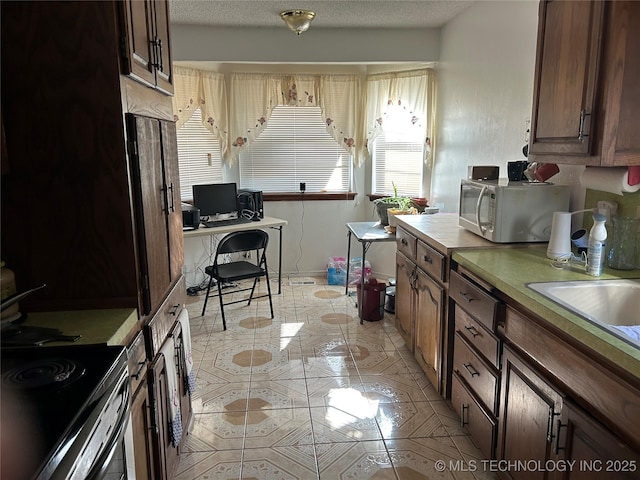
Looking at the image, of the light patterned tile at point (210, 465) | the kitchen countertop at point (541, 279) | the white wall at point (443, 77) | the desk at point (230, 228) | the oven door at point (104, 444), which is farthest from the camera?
the desk at point (230, 228)

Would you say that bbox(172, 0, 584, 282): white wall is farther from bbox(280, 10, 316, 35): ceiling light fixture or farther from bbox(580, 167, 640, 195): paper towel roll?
bbox(280, 10, 316, 35): ceiling light fixture

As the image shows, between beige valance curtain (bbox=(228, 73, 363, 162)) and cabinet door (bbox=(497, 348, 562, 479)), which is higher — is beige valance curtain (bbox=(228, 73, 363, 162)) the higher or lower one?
the higher one

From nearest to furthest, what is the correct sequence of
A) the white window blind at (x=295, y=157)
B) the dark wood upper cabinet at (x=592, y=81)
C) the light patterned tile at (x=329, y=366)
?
the dark wood upper cabinet at (x=592, y=81) → the light patterned tile at (x=329, y=366) → the white window blind at (x=295, y=157)

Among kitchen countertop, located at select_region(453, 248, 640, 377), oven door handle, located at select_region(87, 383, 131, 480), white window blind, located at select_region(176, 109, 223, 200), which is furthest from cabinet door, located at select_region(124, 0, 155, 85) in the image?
white window blind, located at select_region(176, 109, 223, 200)

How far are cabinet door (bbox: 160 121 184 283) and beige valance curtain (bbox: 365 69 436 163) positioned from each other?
2.85m

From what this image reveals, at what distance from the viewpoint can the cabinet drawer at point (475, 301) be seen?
73.6 inches

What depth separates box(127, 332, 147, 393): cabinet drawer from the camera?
147 cm

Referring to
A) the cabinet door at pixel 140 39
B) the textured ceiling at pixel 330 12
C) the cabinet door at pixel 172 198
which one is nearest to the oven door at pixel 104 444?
the cabinet door at pixel 172 198

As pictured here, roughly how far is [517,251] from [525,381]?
0.76m

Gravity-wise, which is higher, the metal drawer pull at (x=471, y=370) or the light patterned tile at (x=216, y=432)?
the metal drawer pull at (x=471, y=370)

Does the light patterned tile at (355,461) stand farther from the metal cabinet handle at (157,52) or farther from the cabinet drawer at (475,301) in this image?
the metal cabinet handle at (157,52)

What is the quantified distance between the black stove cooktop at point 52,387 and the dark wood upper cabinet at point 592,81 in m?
1.74

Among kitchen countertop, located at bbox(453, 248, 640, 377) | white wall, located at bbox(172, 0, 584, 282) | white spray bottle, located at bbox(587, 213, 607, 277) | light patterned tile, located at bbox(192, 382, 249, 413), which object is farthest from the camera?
white wall, located at bbox(172, 0, 584, 282)

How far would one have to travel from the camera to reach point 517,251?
7.36 ft
